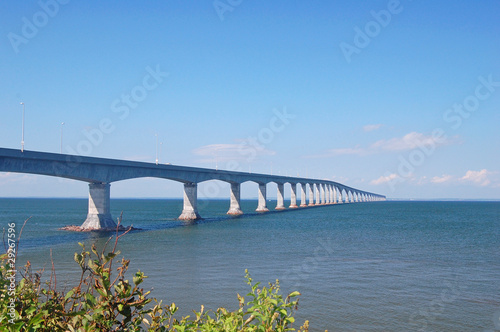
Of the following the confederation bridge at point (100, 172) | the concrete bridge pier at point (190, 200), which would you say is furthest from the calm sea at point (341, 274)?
the concrete bridge pier at point (190, 200)

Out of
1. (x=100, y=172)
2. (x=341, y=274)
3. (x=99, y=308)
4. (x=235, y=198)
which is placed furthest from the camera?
(x=235, y=198)

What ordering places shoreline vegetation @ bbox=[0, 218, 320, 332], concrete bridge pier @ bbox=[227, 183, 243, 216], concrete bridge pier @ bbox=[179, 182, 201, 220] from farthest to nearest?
1. concrete bridge pier @ bbox=[227, 183, 243, 216]
2. concrete bridge pier @ bbox=[179, 182, 201, 220]
3. shoreline vegetation @ bbox=[0, 218, 320, 332]

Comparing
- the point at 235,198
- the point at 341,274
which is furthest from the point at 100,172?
the point at 235,198

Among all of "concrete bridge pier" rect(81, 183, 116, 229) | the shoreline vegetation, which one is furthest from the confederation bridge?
the shoreline vegetation

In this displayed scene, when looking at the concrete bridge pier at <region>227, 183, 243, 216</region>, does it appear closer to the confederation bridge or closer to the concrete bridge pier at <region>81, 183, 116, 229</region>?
the confederation bridge

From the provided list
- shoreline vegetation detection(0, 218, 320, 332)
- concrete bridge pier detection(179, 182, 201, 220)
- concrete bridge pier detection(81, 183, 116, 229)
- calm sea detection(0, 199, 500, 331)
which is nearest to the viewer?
shoreline vegetation detection(0, 218, 320, 332)

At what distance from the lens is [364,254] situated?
31125 millimetres

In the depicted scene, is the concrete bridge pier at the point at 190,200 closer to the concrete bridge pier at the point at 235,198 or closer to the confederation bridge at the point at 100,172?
the confederation bridge at the point at 100,172

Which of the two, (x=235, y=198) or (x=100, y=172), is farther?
(x=235, y=198)

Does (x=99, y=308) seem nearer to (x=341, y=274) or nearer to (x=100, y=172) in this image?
(x=341, y=274)

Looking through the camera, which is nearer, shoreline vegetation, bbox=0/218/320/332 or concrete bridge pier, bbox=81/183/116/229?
shoreline vegetation, bbox=0/218/320/332

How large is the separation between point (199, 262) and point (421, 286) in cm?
1336

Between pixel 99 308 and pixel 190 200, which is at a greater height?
pixel 190 200

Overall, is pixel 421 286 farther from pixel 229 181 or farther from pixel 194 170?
pixel 229 181
